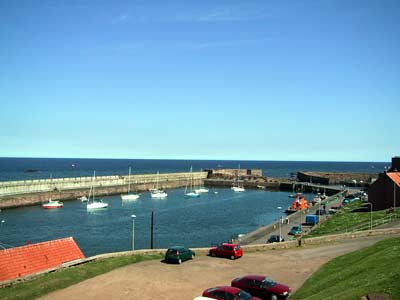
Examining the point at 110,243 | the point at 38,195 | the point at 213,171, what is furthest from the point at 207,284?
the point at 213,171

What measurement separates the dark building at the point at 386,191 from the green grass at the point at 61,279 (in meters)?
44.6

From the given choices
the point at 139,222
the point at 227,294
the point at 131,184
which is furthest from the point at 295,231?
the point at 131,184

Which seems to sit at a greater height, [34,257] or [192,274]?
[34,257]

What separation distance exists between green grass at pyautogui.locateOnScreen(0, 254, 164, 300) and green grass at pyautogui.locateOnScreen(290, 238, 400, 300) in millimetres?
13644

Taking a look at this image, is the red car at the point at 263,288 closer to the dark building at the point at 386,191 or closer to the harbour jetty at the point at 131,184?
the dark building at the point at 386,191

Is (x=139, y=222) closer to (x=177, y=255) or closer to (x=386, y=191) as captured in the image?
(x=386, y=191)

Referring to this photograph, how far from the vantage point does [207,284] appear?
1070 inches

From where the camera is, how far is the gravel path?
25808 mm

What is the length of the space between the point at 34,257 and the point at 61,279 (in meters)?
4.48

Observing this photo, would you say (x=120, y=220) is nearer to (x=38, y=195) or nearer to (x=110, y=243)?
(x=110, y=243)

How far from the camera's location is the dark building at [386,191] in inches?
2557

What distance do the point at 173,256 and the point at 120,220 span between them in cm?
5077

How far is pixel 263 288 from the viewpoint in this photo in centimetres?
2380

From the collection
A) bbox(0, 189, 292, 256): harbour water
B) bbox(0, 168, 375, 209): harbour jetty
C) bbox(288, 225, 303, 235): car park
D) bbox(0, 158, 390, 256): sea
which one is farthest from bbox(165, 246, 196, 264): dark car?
bbox(0, 168, 375, 209): harbour jetty
